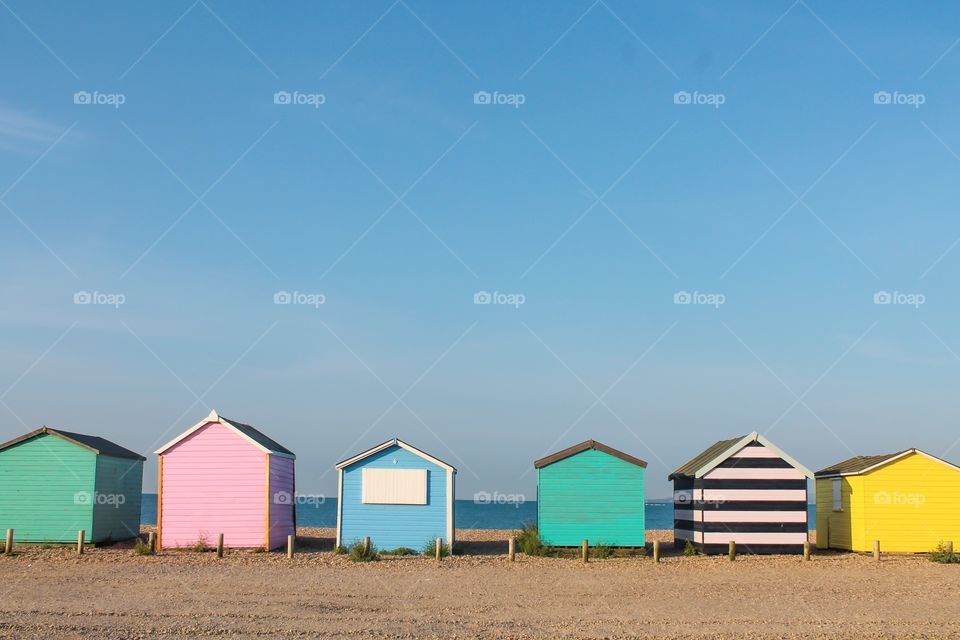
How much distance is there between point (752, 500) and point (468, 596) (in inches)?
443

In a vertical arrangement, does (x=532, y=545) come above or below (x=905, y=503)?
below

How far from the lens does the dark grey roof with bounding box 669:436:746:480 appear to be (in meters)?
29.6

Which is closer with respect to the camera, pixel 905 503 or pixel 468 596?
pixel 468 596

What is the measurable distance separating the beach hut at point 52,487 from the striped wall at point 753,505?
17905 mm

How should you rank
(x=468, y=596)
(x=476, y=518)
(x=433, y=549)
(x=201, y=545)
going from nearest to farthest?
1. (x=468, y=596)
2. (x=433, y=549)
3. (x=201, y=545)
4. (x=476, y=518)

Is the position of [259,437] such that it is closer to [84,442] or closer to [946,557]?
[84,442]

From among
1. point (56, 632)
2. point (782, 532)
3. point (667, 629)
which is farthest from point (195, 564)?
point (782, 532)

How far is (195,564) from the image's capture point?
26109mm

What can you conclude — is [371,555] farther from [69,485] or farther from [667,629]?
[667,629]

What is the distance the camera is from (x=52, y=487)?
30.1 meters

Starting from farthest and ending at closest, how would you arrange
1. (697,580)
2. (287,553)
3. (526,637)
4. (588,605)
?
(287,553), (697,580), (588,605), (526,637)

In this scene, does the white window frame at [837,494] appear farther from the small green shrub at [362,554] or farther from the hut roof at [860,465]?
the small green shrub at [362,554]

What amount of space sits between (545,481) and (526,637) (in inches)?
485

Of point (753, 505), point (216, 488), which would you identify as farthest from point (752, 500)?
point (216, 488)
